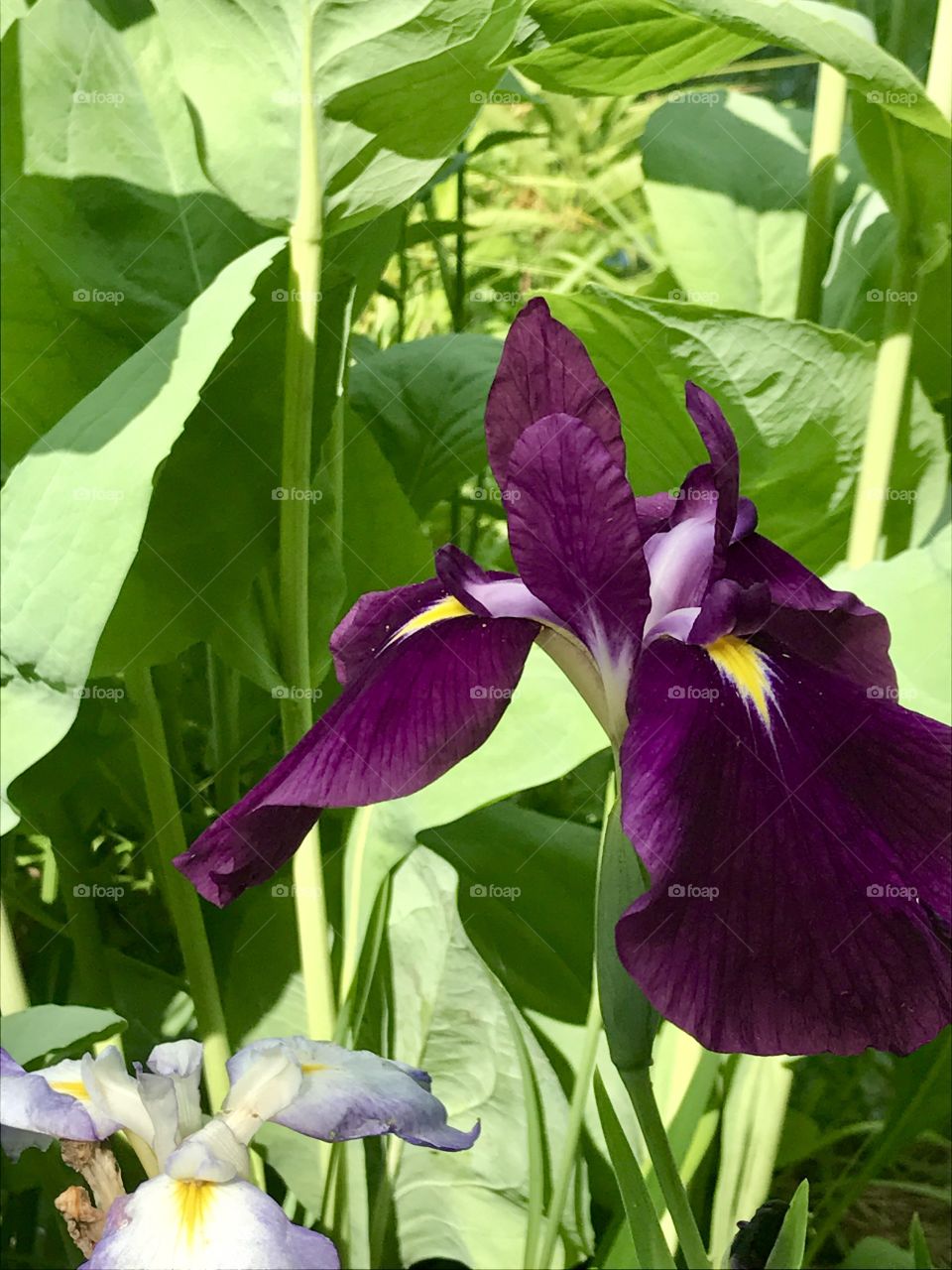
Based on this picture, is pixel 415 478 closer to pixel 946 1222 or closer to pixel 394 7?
pixel 394 7

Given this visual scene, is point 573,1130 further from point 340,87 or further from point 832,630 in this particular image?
point 340,87

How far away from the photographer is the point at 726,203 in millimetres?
596

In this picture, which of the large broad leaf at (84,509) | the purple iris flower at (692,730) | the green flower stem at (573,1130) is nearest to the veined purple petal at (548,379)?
the purple iris flower at (692,730)

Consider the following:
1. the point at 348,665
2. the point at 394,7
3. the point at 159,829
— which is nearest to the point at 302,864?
the point at 159,829

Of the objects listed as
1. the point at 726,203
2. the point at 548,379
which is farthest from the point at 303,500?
the point at 726,203

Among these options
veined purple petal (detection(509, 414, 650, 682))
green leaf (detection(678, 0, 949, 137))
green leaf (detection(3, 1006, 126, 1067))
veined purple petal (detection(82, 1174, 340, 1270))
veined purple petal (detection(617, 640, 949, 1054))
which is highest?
green leaf (detection(678, 0, 949, 137))

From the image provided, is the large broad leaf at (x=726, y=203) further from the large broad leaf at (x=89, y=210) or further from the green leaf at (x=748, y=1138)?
the green leaf at (x=748, y=1138)

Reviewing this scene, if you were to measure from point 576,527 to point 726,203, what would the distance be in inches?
15.7

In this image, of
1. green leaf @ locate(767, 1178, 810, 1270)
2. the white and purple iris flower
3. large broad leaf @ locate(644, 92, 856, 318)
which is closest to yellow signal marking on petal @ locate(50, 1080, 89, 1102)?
the white and purple iris flower

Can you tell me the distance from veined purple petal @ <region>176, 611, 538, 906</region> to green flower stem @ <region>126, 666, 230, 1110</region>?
222mm

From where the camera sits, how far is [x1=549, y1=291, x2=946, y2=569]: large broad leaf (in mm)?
461

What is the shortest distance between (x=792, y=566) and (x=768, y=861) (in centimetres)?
9

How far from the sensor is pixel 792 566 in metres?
0.31

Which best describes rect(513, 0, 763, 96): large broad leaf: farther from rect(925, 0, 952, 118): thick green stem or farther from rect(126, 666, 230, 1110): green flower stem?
rect(126, 666, 230, 1110): green flower stem
